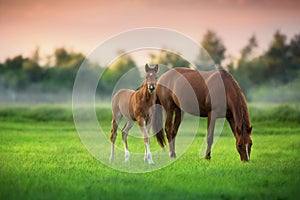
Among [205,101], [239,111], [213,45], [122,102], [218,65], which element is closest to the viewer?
[239,111]

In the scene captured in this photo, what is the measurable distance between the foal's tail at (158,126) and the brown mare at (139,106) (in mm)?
430

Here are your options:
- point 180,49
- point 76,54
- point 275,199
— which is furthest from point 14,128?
point 76,54

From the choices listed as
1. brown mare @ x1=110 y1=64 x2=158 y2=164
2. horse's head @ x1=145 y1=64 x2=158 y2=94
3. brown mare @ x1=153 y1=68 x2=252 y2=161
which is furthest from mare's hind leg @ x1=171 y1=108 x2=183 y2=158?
horse's head @ x1=145 y1=64 x2=158 y2=94

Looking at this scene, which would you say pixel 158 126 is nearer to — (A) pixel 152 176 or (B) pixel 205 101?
(B) pixel 205 101

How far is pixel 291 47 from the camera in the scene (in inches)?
2002

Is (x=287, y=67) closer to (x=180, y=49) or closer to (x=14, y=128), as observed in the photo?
(x=14, y=128)

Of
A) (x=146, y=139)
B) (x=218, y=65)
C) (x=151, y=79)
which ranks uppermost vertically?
(x=218, y=65)

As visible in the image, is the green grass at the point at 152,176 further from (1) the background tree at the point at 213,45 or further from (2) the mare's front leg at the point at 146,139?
(1) the background tree at the point at 213,45

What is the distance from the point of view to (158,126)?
14.4 metres

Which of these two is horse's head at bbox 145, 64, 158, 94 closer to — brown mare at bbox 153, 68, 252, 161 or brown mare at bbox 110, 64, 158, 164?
brown mare at bbox 110, 64, 158, 164

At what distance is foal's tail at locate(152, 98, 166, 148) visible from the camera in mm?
14062

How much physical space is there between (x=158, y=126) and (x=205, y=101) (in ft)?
4.96

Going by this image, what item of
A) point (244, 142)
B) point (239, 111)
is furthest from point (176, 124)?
point (244, 142)

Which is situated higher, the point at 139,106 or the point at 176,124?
the point at 139,106
